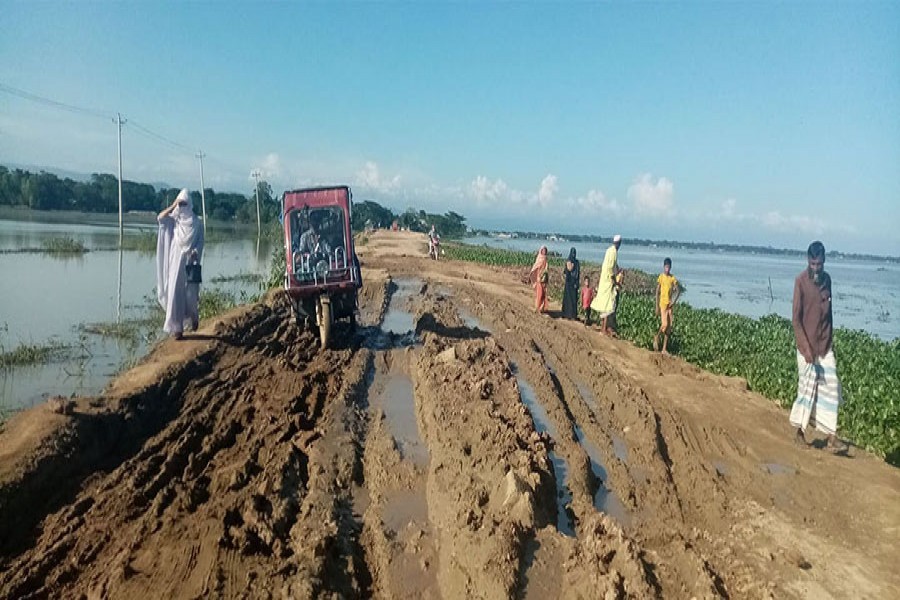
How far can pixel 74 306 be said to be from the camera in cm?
1535

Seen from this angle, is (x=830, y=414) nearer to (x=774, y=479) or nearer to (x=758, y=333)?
(x=774, y=479)

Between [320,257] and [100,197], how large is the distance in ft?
235

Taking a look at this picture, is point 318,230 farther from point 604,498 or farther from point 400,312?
point 604,498

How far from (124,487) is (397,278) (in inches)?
813

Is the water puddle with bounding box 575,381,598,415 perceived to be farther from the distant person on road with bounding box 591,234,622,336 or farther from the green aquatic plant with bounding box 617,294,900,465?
the distant person on road with bounding box 591,234,622,336

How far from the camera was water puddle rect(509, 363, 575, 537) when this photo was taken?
17.7 feet

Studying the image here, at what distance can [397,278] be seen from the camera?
25922 millimetres

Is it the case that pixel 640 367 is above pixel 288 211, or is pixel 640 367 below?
below

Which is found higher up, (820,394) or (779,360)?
(820,394)

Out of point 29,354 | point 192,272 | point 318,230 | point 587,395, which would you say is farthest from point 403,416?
point 29,354

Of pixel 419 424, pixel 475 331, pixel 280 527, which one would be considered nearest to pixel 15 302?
pixel 475 331

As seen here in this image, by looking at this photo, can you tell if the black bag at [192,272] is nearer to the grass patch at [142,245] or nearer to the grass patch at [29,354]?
the grass patch at [29,354]

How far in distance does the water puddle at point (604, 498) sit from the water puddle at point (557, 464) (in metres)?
0.29

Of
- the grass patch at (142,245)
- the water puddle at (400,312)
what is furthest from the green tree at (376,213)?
the water puddle at (400,312)
